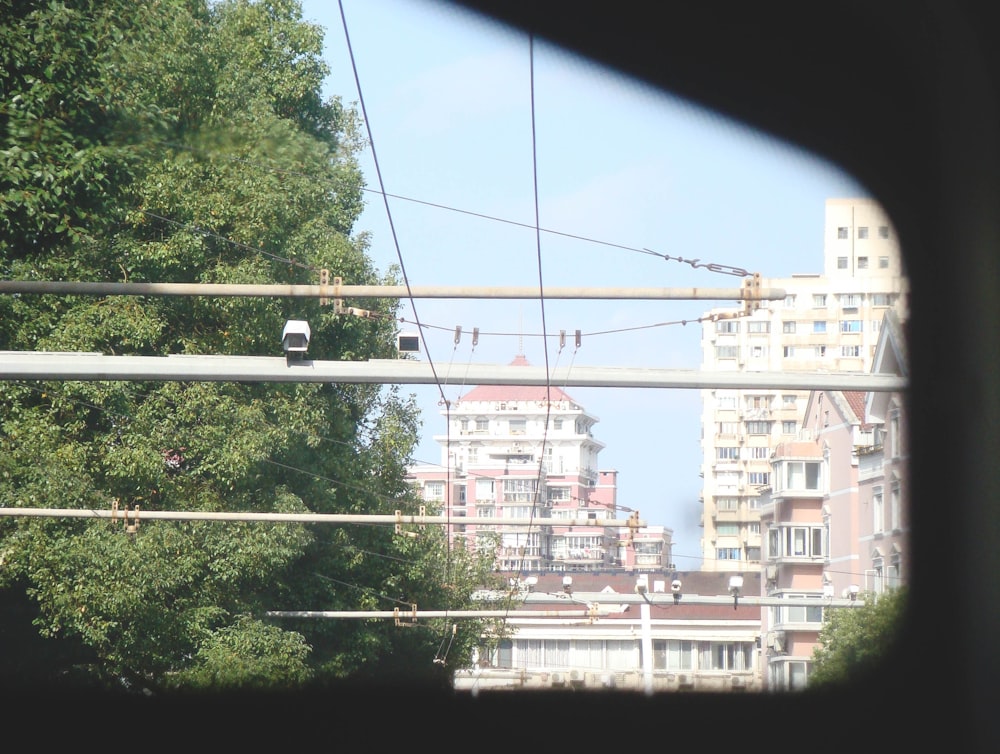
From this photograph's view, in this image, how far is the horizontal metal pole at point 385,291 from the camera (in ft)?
27.5

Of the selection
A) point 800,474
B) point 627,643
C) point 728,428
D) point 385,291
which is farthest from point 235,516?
point 728,428

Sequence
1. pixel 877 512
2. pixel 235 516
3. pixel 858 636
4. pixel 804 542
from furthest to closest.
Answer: pixel 804 542
pixel 877 512
pixel 235 516
pixel 858 636

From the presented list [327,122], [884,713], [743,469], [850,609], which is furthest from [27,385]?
[743,469]

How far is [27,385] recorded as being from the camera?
15336 millimetres

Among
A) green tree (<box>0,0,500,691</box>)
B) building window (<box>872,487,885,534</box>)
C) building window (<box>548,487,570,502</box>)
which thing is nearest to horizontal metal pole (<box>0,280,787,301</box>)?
green tree (<box>0,0,500,691</box>)

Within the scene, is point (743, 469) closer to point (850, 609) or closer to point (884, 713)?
point (850, 609)

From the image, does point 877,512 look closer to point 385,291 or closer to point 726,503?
point 385,291

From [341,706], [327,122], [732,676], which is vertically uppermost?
[327,122]

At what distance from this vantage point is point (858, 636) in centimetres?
1252

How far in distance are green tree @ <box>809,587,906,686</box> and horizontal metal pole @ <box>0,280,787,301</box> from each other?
2268 millimetres

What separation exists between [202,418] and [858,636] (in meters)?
7.47

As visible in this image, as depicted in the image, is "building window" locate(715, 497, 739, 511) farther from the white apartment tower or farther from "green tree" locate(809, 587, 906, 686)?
"green tree" locate(809, 587, 906, 686)

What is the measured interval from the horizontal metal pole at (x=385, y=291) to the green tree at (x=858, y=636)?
227 cm

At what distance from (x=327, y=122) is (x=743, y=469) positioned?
5795 cm
